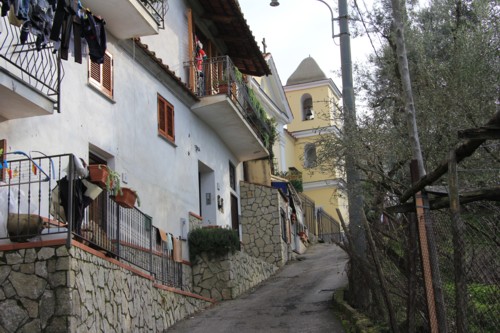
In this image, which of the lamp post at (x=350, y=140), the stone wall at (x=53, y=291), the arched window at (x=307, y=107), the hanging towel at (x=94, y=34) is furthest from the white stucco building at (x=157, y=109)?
the arched window at (x=307, y=107)

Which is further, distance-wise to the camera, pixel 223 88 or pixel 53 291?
pixel 223 88

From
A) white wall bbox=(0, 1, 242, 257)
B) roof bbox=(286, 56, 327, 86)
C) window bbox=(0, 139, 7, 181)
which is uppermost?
roof bbox=(286, 56, 327, 86)

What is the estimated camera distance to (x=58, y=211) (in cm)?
895

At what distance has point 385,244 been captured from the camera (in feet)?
27.7

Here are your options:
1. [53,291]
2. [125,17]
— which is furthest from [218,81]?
[53,291]

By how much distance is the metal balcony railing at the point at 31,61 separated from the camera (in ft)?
31.3

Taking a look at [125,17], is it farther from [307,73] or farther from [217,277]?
[307,73]

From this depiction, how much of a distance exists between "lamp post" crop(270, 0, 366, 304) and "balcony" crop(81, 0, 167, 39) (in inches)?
143

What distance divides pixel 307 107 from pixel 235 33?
24215mm

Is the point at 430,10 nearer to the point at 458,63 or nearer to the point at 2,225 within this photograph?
the point at 458,63

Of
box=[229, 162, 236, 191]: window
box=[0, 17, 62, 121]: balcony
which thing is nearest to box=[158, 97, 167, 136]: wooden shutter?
box=[0, 17, 62, 121]: balcony

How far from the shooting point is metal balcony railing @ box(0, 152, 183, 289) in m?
8.69

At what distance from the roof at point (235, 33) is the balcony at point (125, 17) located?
17.9ft

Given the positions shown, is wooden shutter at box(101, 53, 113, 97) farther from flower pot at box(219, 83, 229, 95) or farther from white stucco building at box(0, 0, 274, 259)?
flower pot at box(219, 83, 229, 95)
